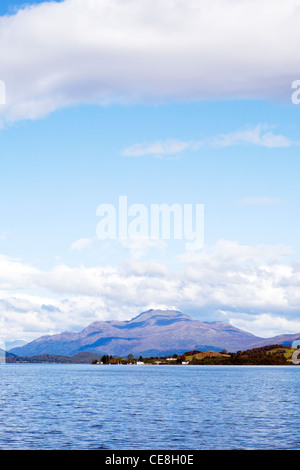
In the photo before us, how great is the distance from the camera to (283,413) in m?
117

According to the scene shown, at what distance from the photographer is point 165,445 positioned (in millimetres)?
74188
